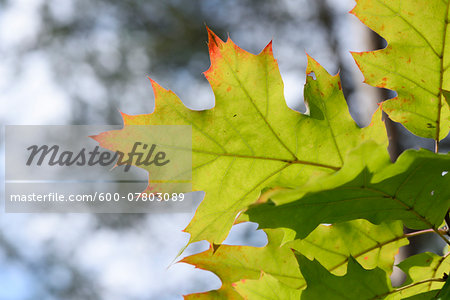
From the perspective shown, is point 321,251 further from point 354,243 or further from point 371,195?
point 371,195

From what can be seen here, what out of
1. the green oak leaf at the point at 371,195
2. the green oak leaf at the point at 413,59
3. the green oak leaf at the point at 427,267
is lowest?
the green oak leaf at the point at 427,267

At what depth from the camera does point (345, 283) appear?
0.42 meters

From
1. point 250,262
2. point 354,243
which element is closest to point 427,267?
point 354,243

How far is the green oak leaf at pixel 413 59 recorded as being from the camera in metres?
0.43

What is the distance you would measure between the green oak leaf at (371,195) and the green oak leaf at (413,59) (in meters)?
0.11

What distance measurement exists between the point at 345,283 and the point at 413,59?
231 mm

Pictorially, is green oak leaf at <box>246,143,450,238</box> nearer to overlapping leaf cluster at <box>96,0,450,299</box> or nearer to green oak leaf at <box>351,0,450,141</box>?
overlapping leaf cluster at <box>96,0,450,299</box>

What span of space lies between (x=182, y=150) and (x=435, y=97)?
0.26 metres

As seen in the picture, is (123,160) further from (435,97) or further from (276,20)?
(276,20)

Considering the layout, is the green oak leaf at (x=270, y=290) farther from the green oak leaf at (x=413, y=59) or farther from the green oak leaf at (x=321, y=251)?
the green oak leaf at (x=413, y=59)

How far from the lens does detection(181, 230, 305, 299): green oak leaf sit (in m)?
0.50

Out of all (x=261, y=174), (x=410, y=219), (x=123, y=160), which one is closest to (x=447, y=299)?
(x=410, y=219)

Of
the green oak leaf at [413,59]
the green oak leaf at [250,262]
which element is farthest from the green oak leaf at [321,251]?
the green oak leaf at [413,59]

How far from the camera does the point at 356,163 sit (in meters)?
0.28
